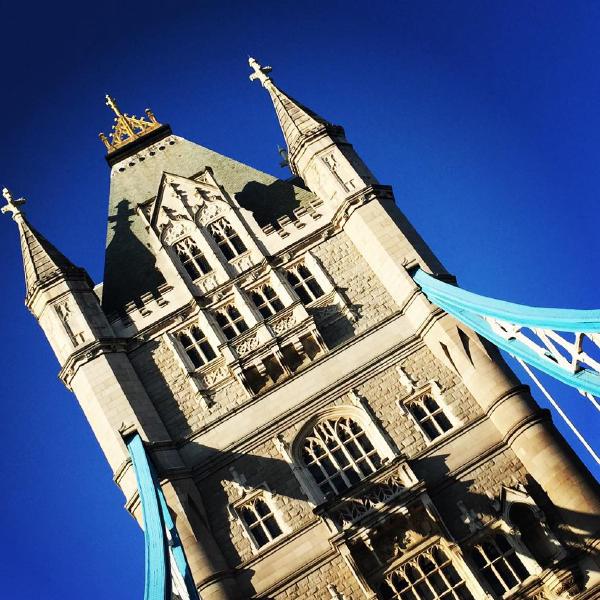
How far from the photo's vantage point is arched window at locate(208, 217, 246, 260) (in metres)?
31.5

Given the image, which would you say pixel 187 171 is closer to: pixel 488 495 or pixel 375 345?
pixel 375 345

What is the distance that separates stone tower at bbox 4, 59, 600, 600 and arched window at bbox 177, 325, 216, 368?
0.07m

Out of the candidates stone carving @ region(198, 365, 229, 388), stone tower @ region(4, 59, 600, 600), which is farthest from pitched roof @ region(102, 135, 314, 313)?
stone carving @ region(198, 365, 229, 388)

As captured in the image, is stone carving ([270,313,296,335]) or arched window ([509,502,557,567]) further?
stone carving ([270,313,296,335])

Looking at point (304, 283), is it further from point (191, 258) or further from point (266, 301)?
point (191, 258)

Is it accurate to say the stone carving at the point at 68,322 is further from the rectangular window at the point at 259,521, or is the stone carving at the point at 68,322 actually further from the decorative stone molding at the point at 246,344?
the rectangular window at the point at 259,521

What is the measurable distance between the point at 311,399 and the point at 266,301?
366 centimetres

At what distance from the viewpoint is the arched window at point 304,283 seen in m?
30.0

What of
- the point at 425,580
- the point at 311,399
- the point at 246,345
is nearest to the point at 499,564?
the point at 425,580

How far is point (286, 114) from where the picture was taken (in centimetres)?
3356

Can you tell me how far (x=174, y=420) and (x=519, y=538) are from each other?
391 inches

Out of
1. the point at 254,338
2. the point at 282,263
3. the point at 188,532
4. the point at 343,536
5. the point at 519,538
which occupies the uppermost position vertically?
the point at 282,263

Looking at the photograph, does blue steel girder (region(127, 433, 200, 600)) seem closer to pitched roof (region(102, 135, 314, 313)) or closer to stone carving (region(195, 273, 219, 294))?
stone carving (region(195, 273, 219, 294))

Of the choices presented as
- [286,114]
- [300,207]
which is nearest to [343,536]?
[300,207]
